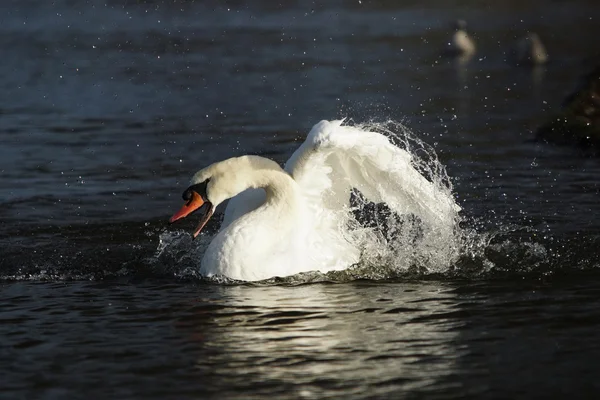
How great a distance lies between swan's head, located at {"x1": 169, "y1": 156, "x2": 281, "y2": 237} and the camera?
10164 mm

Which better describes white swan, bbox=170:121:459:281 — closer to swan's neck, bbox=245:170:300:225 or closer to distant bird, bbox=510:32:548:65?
swan's neck, bbox=245:170:300:225

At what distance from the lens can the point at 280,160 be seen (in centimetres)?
1543

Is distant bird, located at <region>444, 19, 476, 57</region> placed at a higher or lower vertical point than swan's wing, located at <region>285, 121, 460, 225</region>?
higher

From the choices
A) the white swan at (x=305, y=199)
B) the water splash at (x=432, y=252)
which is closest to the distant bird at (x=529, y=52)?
the water splash at (x=432, y=252)

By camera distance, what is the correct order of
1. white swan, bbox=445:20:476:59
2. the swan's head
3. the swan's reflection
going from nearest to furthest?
1. the swan's reflection
2. the swan's head
3. white swan, bbox=445:20:476:59

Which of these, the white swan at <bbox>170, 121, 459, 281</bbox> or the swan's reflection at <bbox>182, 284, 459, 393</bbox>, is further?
the white swan at <bbox>170, 121, 459, 281</bbox>

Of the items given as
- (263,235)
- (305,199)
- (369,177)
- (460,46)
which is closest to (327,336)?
(263,235)

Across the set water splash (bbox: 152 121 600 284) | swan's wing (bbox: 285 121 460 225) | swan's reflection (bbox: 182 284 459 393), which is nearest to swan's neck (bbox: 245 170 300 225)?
swan's wing (bbox: 285 121 460 225)

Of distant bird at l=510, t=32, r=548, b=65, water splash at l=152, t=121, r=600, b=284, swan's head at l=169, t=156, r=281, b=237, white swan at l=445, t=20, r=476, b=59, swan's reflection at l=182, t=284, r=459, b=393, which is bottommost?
swan's reflection at l=182, t=284, r=459, b=393

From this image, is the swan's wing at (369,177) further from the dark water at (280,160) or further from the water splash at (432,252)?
the dark water at (280,160)

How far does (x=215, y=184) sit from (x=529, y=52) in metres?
14.5

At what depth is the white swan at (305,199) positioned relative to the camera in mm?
10062

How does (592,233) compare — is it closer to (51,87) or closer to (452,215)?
(452,215)

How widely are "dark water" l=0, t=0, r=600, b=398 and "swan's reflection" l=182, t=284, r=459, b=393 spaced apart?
23mm
